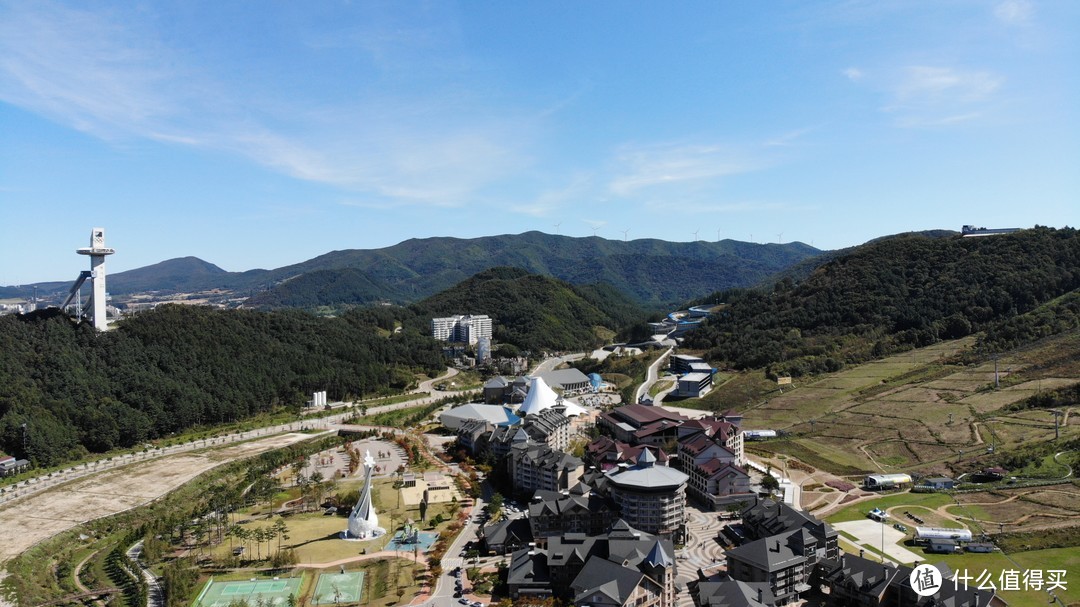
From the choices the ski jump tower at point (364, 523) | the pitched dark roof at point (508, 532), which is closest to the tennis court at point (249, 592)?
the ski jump tower at point (364, 523)

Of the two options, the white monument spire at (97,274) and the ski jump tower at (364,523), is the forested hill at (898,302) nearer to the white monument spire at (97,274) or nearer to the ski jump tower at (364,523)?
the ski jump tower at (364,523)

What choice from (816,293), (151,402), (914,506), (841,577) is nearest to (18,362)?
(151,402)

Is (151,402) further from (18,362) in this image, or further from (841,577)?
(841,577)

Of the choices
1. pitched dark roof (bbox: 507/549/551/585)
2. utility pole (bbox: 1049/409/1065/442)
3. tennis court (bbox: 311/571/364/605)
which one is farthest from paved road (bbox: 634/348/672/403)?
tennis court (bbox: 311/571/364/605)

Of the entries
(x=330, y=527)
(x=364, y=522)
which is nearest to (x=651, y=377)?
(x=330, y=527)

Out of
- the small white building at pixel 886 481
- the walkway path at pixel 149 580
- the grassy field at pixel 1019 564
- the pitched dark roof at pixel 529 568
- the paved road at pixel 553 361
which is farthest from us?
the paved road at pixel 553 361

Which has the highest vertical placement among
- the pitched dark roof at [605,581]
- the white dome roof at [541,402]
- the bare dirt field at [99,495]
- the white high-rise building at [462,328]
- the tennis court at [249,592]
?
the white high-rise building at [462,328]

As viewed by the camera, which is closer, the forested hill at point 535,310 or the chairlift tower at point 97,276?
the chairlift tower at point 97,276
